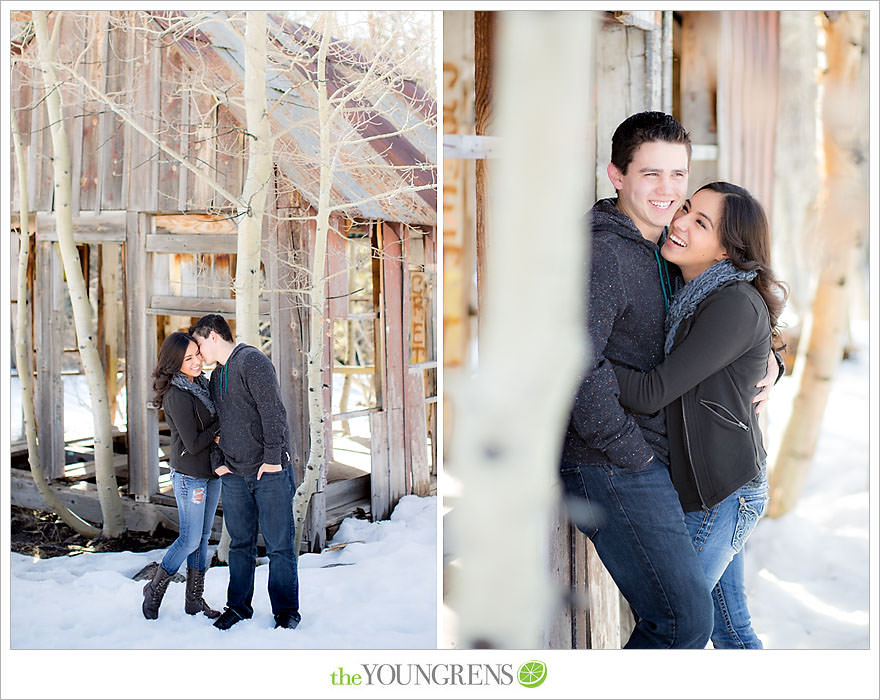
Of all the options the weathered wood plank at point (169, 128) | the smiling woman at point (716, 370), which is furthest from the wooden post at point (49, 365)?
the smiling woman at point (716, 370)

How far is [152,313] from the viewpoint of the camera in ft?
16.2

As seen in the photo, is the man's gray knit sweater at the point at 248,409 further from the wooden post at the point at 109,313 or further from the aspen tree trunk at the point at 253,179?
the wooden post at the point at 109,313

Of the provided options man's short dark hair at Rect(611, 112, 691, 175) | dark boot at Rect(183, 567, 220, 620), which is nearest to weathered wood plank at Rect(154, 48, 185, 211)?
dark boot at Rect(183, 567, 220, 620)

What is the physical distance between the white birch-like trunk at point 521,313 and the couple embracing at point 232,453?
98 centimetres

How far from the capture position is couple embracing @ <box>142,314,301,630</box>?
3.14 meters

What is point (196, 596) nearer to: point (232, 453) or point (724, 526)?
point (232, 453)

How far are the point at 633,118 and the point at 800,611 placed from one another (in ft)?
7.93

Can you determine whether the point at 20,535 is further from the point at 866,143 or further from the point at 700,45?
the point at 866,143

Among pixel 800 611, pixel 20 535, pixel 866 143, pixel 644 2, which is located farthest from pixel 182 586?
pixel 866 143

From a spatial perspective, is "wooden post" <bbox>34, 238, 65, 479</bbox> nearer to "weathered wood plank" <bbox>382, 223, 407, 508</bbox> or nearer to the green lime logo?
"weathered wood plank" <bbox>382, 223, 407, 508</bbox>

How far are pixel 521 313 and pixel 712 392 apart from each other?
62 cm

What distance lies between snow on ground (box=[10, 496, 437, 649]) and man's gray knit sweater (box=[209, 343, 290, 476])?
56 centimetres

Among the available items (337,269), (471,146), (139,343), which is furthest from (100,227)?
(471,146)

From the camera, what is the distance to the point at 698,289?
218cm
